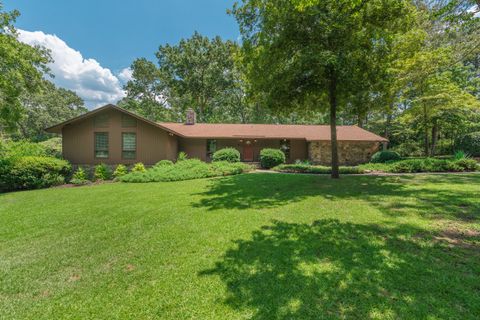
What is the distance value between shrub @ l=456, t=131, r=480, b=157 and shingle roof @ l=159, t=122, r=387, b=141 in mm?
7683

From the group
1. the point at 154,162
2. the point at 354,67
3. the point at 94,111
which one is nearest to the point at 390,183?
the point at 354,67

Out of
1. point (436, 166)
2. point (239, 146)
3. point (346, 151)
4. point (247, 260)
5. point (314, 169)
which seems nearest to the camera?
point (247, 260)

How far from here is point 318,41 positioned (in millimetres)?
9102

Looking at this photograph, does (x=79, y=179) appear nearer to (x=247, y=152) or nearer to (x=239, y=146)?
(x=239, y=146)

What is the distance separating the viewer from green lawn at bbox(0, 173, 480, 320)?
257cm

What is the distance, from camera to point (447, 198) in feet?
21.8

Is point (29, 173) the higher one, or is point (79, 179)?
point (29, 173)

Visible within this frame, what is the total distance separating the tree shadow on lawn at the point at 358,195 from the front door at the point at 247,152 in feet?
30.2

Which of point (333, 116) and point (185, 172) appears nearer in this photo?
point (333, 116)

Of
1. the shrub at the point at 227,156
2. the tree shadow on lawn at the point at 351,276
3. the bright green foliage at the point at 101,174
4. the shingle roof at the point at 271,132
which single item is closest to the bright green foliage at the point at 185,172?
the shrub at the point at 227,156

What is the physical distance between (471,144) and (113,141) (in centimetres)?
2848

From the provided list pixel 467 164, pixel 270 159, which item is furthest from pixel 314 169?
pixel 467 164

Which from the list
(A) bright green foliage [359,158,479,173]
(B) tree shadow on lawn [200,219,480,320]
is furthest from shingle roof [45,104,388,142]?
(B) tree shadow on lawn [200,219,480,320]

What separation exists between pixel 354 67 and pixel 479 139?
61.5 ft
